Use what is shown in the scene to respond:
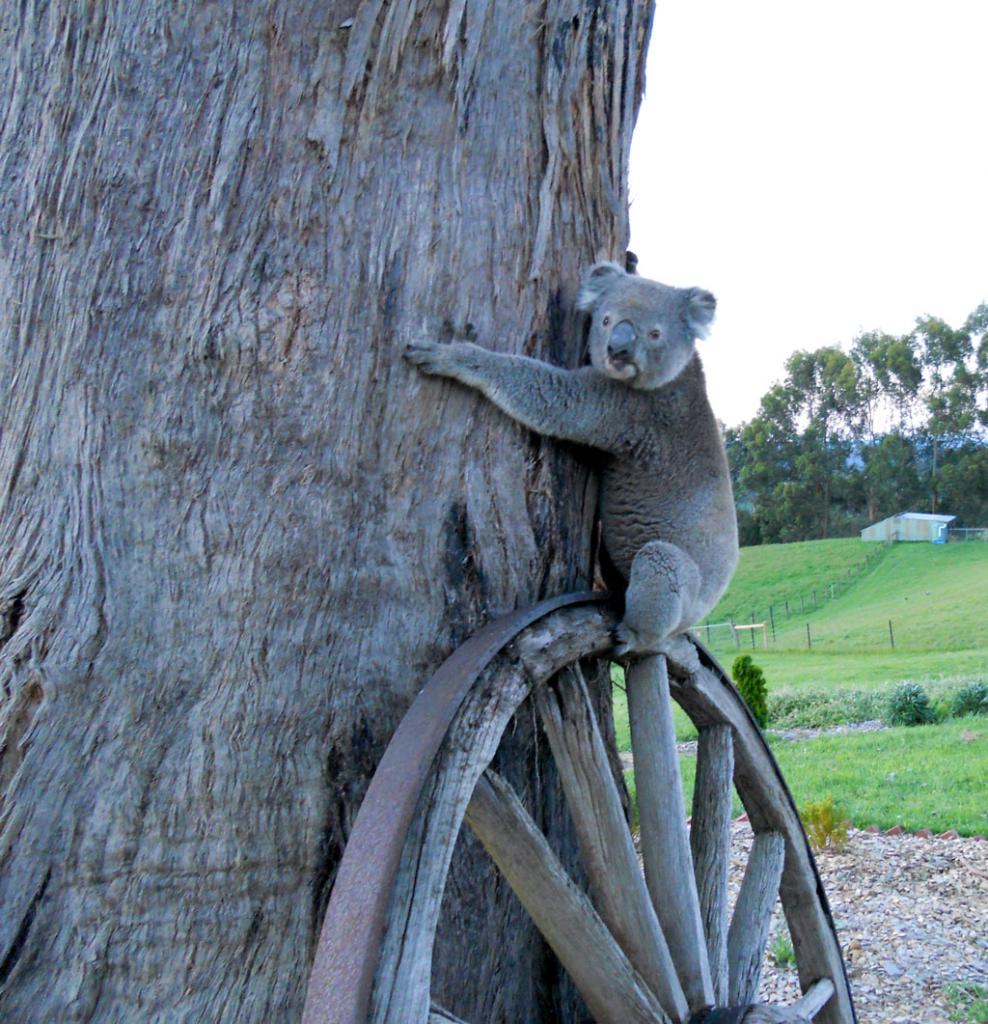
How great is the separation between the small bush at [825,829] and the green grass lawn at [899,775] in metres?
0.72

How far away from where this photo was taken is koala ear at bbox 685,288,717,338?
3551 millimetres

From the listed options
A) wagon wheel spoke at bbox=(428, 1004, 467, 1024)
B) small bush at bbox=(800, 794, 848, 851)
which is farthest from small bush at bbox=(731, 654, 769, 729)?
wagon wheel spoke at bbox=(428, 1004, 467, 1024)

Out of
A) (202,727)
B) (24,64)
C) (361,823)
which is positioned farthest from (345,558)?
(24,64)

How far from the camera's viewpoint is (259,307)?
2.06 meters

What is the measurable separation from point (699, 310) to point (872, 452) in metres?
61.1

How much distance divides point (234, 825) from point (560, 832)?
34.6 inches

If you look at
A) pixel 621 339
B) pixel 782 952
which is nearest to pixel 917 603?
pixel 782 952

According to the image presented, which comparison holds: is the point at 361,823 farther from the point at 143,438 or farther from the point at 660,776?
the point at 660,776

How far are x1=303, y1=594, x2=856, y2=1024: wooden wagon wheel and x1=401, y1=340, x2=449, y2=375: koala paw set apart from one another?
1.81ft

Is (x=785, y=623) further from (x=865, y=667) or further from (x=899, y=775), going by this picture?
(x=899, y=775)

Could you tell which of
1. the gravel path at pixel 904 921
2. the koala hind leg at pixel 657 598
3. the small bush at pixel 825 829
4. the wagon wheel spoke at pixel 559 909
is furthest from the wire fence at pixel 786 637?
the wagon wheel spoke at pixel 559 909

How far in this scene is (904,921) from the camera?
5625mm

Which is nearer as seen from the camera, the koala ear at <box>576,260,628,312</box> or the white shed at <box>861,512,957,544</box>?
the koala ear at <box>576,260,628,312</box>

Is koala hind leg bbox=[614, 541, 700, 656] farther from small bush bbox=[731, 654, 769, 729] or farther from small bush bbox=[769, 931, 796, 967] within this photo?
small bush bbox=[731, 654, 769, 729]
